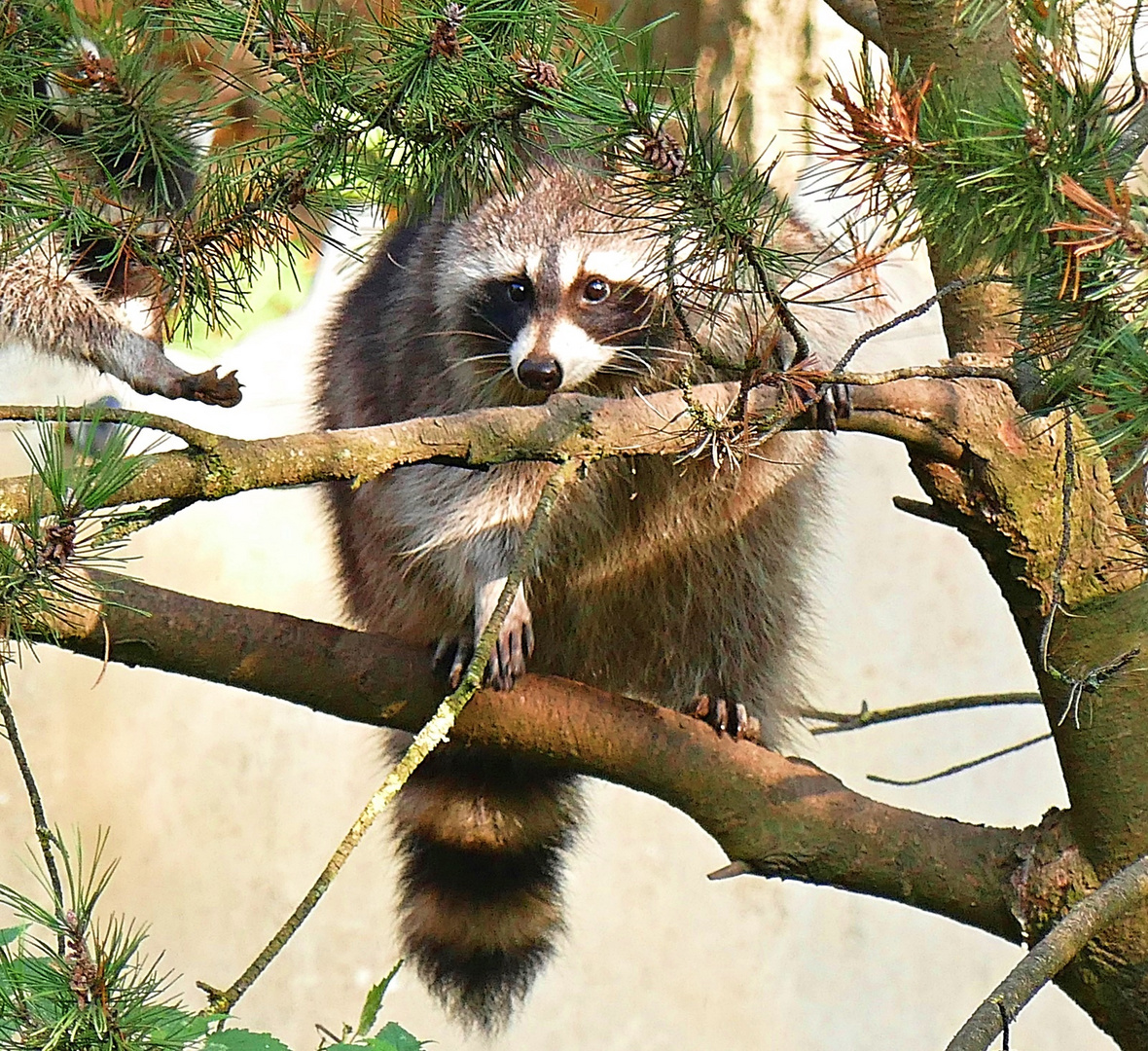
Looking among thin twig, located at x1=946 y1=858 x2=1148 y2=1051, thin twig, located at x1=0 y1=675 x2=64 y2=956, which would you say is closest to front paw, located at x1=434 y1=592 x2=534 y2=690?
thin twig, located at x1=0 y1=675 x2=64 y2=956

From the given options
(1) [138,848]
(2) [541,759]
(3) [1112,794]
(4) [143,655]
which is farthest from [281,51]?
(1) [138,848]

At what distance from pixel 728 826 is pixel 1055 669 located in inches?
17.2

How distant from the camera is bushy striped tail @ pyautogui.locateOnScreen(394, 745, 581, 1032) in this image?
2.34 meters

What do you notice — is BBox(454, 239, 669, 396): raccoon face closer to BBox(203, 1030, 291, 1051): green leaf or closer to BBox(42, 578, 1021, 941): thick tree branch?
BBox(42, 578, 1021, 941): thick tree branch

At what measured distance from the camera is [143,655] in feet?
5.65

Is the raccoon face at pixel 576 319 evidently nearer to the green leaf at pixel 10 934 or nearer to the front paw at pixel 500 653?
the front paw at pixel 500 653

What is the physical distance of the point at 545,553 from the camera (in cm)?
218

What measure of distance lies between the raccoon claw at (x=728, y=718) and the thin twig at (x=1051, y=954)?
83 centimetres

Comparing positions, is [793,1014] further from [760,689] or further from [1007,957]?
[760,689]

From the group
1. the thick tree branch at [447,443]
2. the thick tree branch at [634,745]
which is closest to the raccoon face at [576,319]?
the thick tree branch at [634,745]

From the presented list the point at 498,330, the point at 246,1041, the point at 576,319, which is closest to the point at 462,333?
the point at 498,330

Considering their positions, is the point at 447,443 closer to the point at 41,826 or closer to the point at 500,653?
the point at 41,826

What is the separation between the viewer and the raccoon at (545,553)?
210 cm

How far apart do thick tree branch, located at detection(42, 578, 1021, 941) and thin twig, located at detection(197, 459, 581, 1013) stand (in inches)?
21.0
